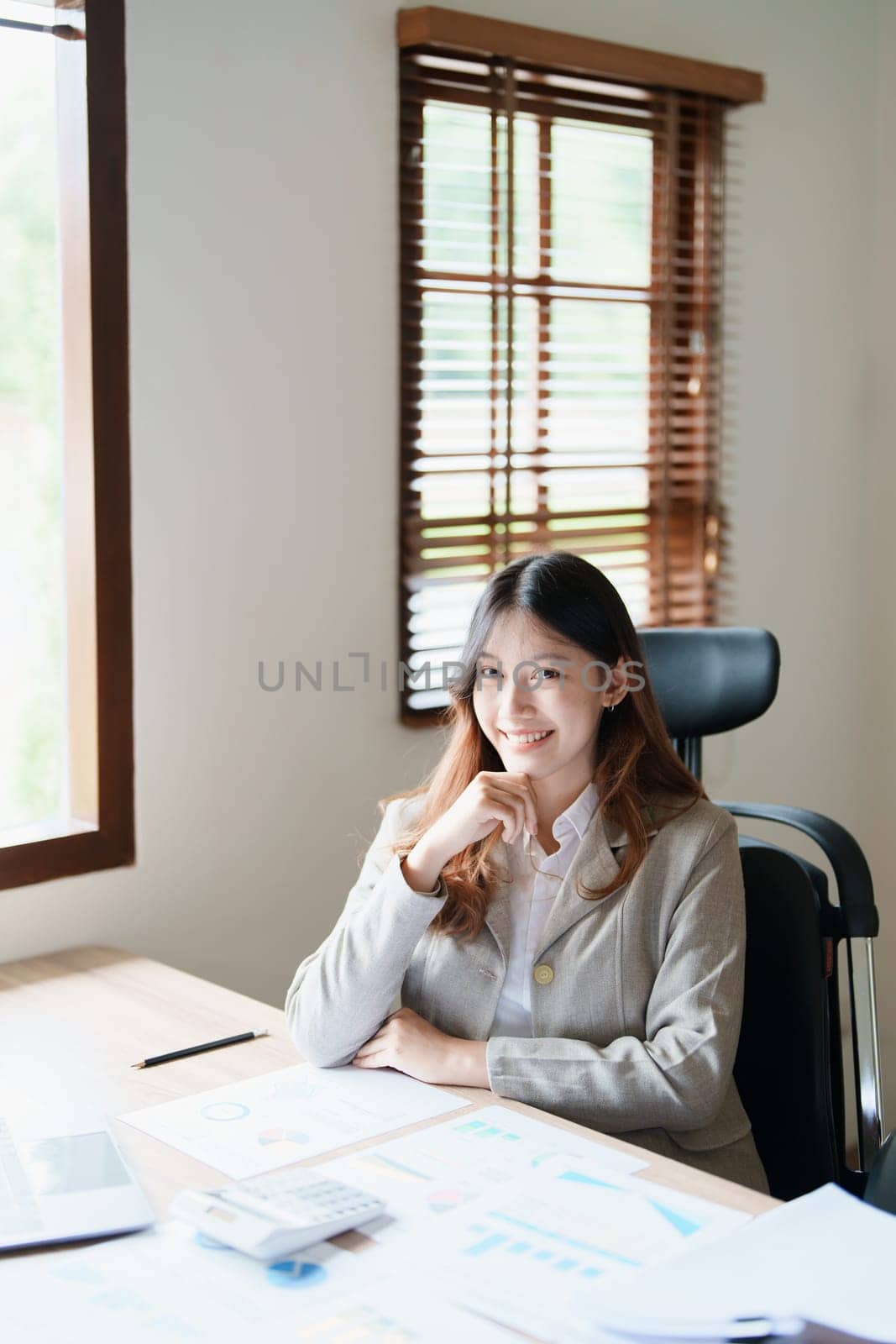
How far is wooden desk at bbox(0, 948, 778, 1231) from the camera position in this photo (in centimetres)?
149

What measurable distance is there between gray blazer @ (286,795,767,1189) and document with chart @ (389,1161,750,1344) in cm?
22

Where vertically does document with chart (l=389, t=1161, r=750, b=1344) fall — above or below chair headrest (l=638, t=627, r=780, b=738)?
below

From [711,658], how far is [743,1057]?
55 cm

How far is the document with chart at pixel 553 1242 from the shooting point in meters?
1.23

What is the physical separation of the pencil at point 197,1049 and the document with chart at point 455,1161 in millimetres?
383

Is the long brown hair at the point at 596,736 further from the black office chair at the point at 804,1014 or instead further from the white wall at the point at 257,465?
the white wall at the point at 257,465

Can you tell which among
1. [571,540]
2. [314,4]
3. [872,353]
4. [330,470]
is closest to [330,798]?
[330,470]

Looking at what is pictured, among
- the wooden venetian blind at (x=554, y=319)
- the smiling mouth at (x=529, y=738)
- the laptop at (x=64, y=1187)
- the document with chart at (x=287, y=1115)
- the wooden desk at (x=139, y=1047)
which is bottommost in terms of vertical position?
the wooden desk at (x=139, y=1047)

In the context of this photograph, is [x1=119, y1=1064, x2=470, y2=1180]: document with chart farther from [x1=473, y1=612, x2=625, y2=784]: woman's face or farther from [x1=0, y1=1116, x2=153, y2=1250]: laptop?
[x1=473, y1=612, x2=625, y2=784]: woman's face

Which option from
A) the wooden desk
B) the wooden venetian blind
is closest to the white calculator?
the wooden desk

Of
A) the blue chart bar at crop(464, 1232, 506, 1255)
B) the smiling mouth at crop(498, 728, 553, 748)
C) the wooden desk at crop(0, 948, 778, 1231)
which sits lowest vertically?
the wooden desk at crop(0, 948, 778, 1231)

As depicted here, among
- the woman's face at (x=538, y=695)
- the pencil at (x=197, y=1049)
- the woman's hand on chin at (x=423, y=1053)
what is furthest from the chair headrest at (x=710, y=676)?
the pencil at (x=197, y=1049)

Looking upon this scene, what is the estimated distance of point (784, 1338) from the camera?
1177 millimetres

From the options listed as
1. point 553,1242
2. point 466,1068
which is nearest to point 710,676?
point 466,1068
